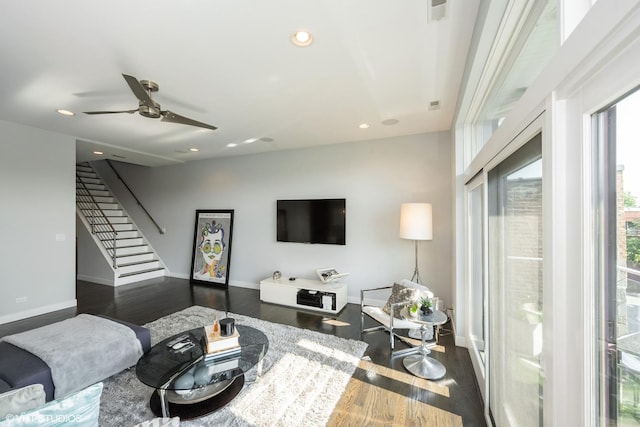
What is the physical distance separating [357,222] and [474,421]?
2.84 meters

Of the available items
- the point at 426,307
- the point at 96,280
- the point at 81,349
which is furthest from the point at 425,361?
the point at 96,280

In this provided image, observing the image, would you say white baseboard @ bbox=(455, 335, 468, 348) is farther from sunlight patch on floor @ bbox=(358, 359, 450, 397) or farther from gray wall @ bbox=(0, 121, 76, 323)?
gray wall @ bbox=(0, 121, 76, 323)

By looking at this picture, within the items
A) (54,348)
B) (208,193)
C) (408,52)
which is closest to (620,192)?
(408,52)

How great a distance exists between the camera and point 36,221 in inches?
156

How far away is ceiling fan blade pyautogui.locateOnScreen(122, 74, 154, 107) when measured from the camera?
6.58 feet

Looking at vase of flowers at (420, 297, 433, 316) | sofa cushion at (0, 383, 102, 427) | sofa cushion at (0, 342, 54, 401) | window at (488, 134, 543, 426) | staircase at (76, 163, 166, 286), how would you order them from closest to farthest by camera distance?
sofa cushion at (0, 383, 102, 427)
window at (488, 134, 543, 426)
sofa cushion at (0, 342, 54, 401)
vase of flowers at (420, 297, 433, 316)
staircase at (76, 163, 166, 286)

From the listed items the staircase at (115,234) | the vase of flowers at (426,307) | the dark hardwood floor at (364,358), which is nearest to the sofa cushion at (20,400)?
the dark hardwood floor at (364,358)

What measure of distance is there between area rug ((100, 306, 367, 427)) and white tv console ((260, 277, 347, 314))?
806mm

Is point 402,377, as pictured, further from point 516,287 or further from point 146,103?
point 146,103

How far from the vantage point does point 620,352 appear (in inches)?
26.4

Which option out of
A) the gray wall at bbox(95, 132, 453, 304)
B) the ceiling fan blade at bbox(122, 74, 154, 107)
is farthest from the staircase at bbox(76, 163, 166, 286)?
the ceiling fan blade at bbox(122, 74, 154, 107)

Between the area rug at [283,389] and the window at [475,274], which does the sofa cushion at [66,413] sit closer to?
the area rug at [283,389]

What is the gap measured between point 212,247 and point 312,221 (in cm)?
252

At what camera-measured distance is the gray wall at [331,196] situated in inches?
153
